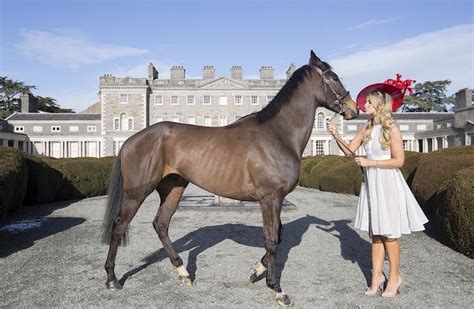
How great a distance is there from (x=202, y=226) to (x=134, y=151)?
3.88m

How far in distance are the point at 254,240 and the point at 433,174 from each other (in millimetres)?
4386

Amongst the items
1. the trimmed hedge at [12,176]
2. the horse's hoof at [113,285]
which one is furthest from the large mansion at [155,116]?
the horse's hoof at [113,285]

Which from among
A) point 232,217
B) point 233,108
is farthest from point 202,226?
point 233,108

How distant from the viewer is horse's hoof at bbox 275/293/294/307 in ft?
10.5

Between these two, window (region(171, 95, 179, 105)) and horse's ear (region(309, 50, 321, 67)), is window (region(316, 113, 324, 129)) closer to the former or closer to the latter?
window (region(171, 95, 179, 105))

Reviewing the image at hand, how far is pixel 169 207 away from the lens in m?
4.06

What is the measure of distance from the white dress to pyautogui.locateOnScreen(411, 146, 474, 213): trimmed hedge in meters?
4.11

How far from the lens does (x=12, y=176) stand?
753 centimetres

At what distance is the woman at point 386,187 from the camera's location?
3275 millimetres

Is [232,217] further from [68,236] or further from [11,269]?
[11,269]

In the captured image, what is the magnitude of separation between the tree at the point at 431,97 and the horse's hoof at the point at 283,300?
6755 centimetres

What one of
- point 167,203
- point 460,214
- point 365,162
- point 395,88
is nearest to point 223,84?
point 460,214

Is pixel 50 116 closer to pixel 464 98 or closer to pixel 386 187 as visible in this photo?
pixel 464 98

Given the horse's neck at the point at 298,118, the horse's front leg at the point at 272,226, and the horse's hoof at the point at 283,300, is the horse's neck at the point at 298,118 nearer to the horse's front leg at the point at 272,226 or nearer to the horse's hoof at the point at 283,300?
the horse's front leg at the point at 272,226
